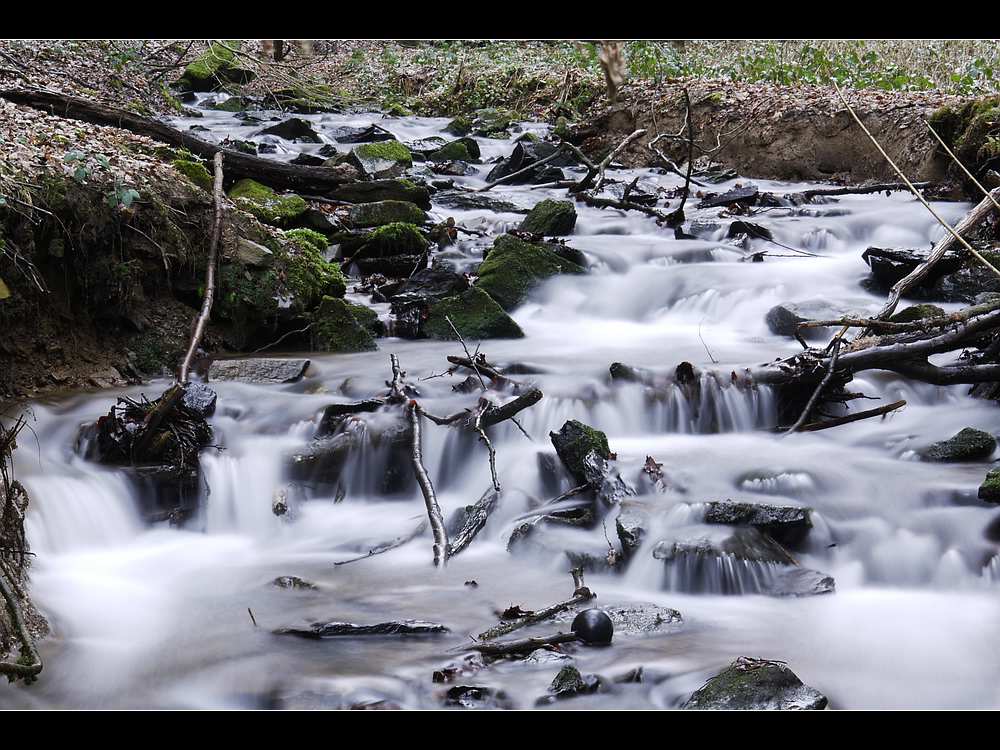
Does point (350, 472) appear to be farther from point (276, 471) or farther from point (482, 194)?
point (482, 194)

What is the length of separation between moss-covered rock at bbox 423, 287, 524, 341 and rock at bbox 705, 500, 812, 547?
3345mm

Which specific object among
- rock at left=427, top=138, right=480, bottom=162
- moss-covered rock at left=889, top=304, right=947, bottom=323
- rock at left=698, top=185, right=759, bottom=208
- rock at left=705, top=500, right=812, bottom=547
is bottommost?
rock at left=705, top=500, right=812, bottom=547

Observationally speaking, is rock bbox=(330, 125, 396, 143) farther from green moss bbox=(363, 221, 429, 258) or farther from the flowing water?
the flowing water

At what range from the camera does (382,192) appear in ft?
33.0

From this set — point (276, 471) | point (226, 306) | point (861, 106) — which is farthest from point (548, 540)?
point (861, 106)

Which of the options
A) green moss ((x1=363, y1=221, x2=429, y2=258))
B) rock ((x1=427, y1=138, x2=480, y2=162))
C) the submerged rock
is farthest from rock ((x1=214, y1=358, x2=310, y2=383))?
rock ((x1=427, y1=138, x2=480, y2=162))

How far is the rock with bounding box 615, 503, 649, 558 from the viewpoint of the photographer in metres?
4.30

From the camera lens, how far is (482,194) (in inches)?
483

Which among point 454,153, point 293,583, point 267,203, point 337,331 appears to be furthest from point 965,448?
point 454,153

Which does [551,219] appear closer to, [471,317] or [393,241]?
[393,241]

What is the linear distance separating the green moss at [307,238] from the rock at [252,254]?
1.73 feet

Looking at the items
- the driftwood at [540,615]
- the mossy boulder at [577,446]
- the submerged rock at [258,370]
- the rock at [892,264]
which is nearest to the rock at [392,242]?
the submerged rock at [258,370]

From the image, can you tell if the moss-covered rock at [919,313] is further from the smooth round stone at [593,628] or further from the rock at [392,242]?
the rock at [392,242]

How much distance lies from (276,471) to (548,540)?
1.69m
